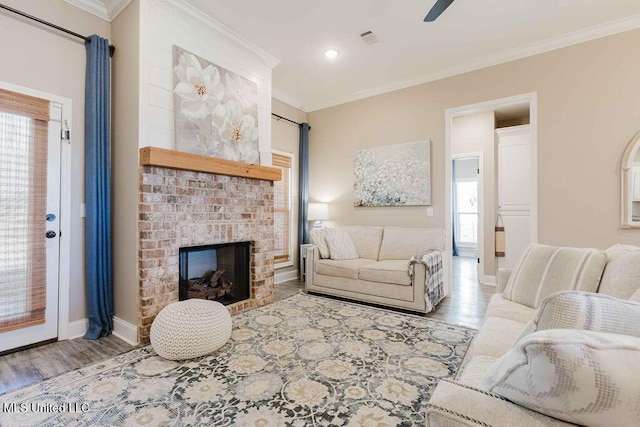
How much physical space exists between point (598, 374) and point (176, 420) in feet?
5.85

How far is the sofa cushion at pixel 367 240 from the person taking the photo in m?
4.29

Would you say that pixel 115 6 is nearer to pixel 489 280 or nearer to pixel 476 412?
pixel 476 412

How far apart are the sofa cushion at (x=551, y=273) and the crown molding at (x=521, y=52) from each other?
2577 mm

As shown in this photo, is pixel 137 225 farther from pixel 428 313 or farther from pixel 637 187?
pixel 637 187

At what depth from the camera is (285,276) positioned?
491 centimetres

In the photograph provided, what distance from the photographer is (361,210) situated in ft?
15.9

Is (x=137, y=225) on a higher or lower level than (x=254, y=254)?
higher

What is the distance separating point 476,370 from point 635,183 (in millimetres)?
3255

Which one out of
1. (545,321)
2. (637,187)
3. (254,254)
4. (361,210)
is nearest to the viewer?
(545,321)

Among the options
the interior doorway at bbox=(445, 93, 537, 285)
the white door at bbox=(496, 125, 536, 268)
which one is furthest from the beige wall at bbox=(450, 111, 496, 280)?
the white door at bbox=(496, 125, 536, 268)

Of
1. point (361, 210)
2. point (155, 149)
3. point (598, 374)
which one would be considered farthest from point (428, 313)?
point (155, 149)

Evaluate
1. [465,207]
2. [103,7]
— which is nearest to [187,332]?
[103,7]

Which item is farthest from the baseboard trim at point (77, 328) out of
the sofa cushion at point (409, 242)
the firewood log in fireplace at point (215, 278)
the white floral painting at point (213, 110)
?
the sofa cushion at point (409, 242)

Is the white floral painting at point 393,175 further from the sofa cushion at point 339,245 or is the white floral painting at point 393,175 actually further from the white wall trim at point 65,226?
the white wall trim at point 65,226
